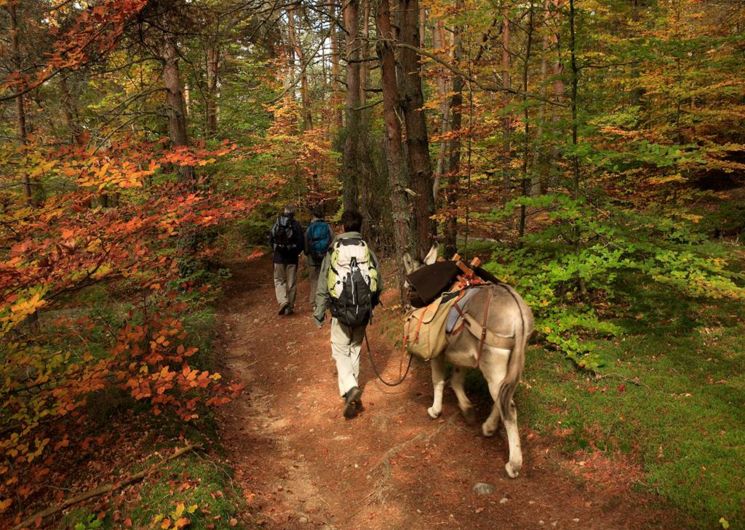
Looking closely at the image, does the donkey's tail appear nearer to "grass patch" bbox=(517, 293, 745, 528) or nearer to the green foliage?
"grass patch" bbox=(517, 293, 745, 528)

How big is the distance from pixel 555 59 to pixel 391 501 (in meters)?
6.40

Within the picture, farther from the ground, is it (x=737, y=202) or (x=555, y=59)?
(x=555, y=59)

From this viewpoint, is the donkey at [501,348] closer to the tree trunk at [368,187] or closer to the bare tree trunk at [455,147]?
the bare tree trunk at [455,147]

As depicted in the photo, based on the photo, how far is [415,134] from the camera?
22.1ft

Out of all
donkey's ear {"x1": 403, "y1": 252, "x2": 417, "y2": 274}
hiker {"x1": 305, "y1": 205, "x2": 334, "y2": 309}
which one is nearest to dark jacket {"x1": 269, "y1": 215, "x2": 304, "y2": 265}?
hiker {"x1": 305, "y1": 205, "x2": 334, "y2": 309}

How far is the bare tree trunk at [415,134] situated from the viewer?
6.73 m

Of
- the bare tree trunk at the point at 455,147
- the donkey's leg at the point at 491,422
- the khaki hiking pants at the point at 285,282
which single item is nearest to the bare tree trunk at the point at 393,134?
the bare tree trunk at the point at 455,147

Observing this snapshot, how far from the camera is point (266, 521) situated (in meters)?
3.85

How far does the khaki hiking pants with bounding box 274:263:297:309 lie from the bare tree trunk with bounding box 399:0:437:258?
12.6 ft

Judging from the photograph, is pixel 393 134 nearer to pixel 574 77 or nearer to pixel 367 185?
pixel 574 77

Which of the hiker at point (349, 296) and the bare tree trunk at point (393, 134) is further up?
the bare tree trunk at point (393, 134)

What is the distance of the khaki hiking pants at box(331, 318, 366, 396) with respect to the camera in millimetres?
5699

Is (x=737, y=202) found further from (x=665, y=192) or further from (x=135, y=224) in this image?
(x=135, y=224)

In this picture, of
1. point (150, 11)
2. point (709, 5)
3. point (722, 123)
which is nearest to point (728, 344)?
point (150, 11)
